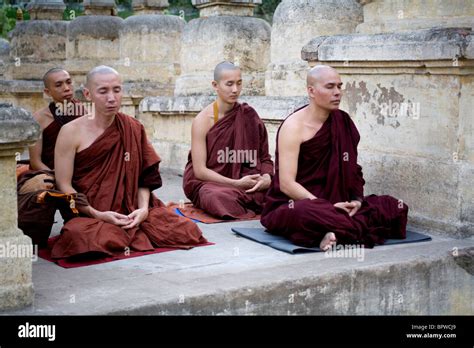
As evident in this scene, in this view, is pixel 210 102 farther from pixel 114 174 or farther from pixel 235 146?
pixel 114 174

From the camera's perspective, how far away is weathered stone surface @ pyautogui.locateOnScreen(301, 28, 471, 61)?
18.9ft

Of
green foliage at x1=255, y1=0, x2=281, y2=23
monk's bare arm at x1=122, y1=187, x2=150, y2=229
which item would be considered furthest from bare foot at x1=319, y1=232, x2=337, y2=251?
green foliage at x1=255, y1=0, x2=281, y2=23

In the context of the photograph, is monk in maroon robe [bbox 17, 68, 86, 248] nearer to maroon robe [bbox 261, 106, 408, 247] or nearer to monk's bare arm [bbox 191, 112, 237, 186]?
monk's bare arm [bbox 191, 112, 237, 186]

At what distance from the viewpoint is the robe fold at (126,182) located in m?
5.59

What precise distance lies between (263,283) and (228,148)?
9.09 ft

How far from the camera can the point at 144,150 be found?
18.9ft

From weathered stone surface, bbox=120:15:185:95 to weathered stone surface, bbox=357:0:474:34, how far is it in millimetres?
4989

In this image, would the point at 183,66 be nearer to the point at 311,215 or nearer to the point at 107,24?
the point at 107,24

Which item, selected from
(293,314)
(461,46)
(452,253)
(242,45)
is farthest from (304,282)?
(242,45)

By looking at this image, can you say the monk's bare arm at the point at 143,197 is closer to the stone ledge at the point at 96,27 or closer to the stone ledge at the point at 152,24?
the stone ledge at the point at 152,24

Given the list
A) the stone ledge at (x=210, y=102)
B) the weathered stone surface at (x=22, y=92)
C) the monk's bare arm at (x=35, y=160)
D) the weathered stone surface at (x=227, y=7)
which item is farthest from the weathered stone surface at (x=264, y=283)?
the weathered stone surface at (x=22, y=92)

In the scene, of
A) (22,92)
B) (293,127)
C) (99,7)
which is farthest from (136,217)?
(22,92)

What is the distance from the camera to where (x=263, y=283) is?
4.56 m

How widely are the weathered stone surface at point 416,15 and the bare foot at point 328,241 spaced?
6.14 feet
